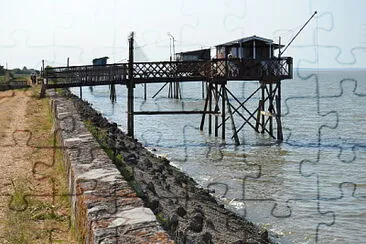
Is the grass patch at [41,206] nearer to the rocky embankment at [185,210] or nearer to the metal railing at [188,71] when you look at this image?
the rocky embankment at [185,210]

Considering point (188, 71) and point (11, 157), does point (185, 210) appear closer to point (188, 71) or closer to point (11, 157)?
point (11, 157)

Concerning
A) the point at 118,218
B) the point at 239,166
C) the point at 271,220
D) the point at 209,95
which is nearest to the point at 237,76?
the point at 209,95

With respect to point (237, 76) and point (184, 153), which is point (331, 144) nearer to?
point (237, 76)

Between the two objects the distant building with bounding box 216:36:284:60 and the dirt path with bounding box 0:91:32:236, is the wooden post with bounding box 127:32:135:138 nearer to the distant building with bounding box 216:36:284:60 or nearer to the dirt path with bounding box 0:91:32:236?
the distant building with bounding box 216:36:284:60

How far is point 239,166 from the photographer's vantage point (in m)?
21.8

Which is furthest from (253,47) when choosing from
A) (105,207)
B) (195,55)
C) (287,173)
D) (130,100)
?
(105,207)

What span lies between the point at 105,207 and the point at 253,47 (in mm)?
24644

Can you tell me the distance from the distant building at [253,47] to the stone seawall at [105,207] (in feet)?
69.6

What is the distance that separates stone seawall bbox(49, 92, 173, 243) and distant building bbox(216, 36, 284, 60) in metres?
21.2

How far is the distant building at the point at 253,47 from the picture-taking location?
98.4 feet

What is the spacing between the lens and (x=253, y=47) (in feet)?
98.6

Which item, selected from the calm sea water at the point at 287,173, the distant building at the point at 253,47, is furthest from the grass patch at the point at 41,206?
the distant building at the point at 253,47

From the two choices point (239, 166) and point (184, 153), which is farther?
point (184, 153)

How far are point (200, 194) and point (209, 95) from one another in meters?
16.8
